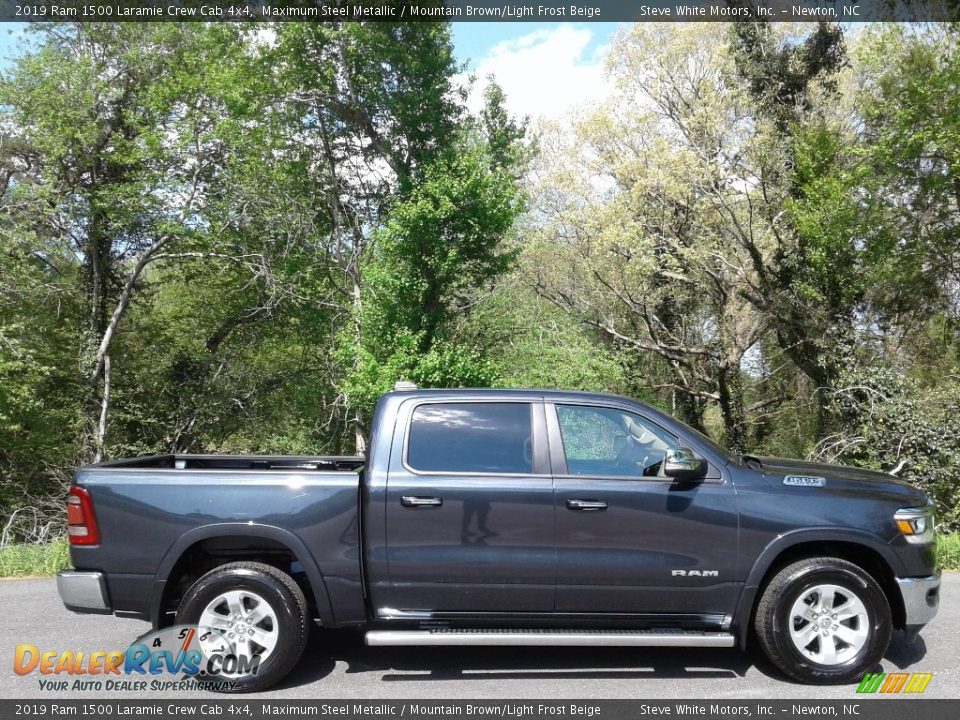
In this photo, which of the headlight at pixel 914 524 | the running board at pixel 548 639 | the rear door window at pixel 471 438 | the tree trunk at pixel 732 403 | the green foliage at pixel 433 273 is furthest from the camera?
the tree trunk at pixel 732 403

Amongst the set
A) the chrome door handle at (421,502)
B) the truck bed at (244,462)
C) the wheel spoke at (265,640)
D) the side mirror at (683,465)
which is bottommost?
the wheel spoke at (265,640)

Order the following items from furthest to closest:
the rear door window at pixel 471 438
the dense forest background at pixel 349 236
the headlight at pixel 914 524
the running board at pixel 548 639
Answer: the dense forest background at pixel 349 236 → the rear door window at pixel 471 438 → the headlight at pixel 914 524 → the running board at pixel 548 639

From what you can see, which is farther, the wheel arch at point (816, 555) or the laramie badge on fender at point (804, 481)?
the laramie badge on fender at point (804, 481)

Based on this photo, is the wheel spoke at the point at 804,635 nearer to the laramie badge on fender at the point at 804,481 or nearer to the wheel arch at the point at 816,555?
the wheel arch at the point at 816,555

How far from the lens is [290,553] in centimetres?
500

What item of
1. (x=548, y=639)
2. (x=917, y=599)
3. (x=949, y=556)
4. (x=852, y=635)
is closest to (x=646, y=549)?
(x=548, y=639)

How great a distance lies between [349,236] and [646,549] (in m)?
15.5

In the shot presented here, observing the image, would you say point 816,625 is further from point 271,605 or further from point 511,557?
point 271,605

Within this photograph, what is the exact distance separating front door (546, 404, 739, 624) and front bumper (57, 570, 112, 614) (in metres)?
2.77

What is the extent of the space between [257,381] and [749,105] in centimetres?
1545

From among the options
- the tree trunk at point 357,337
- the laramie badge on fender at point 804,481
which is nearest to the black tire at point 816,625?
the laramie badge on fender at point 804,481

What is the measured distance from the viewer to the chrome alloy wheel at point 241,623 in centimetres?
465

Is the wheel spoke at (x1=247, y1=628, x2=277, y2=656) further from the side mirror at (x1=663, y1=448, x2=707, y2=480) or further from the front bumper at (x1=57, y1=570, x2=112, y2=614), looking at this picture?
the side mirror at (x1=663, y1=448, x2=707, y2=480)

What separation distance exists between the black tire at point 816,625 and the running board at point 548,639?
31 cm
